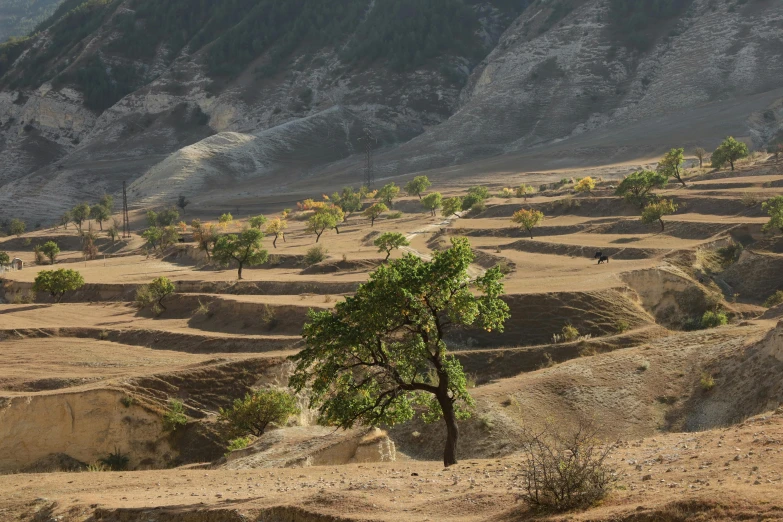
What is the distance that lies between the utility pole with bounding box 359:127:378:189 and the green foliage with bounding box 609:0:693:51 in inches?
1551

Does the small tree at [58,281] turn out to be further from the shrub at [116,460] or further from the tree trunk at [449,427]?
the tree trunk at [449,427]

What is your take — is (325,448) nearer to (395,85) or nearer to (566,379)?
(566,379)

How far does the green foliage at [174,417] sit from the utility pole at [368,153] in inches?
3092

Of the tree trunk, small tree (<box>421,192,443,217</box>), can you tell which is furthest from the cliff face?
the tree trunk

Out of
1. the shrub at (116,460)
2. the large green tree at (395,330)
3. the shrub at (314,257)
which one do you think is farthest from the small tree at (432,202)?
the large green tree at (395,330)

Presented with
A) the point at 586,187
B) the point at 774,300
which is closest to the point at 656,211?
the point at 774,300

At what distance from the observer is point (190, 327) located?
40375mm

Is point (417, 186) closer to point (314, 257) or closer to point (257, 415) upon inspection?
point (314, 257)

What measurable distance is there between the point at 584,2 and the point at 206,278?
108m

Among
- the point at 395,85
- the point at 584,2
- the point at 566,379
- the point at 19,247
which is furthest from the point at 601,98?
the point at 566,379

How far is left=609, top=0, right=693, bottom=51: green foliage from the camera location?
131875 millimetres

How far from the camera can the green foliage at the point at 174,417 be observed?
27.4m

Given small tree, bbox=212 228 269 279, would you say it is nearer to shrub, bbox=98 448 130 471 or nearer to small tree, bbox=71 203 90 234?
shrub, bbox=98 448 130 471

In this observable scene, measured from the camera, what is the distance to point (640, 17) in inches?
5281
